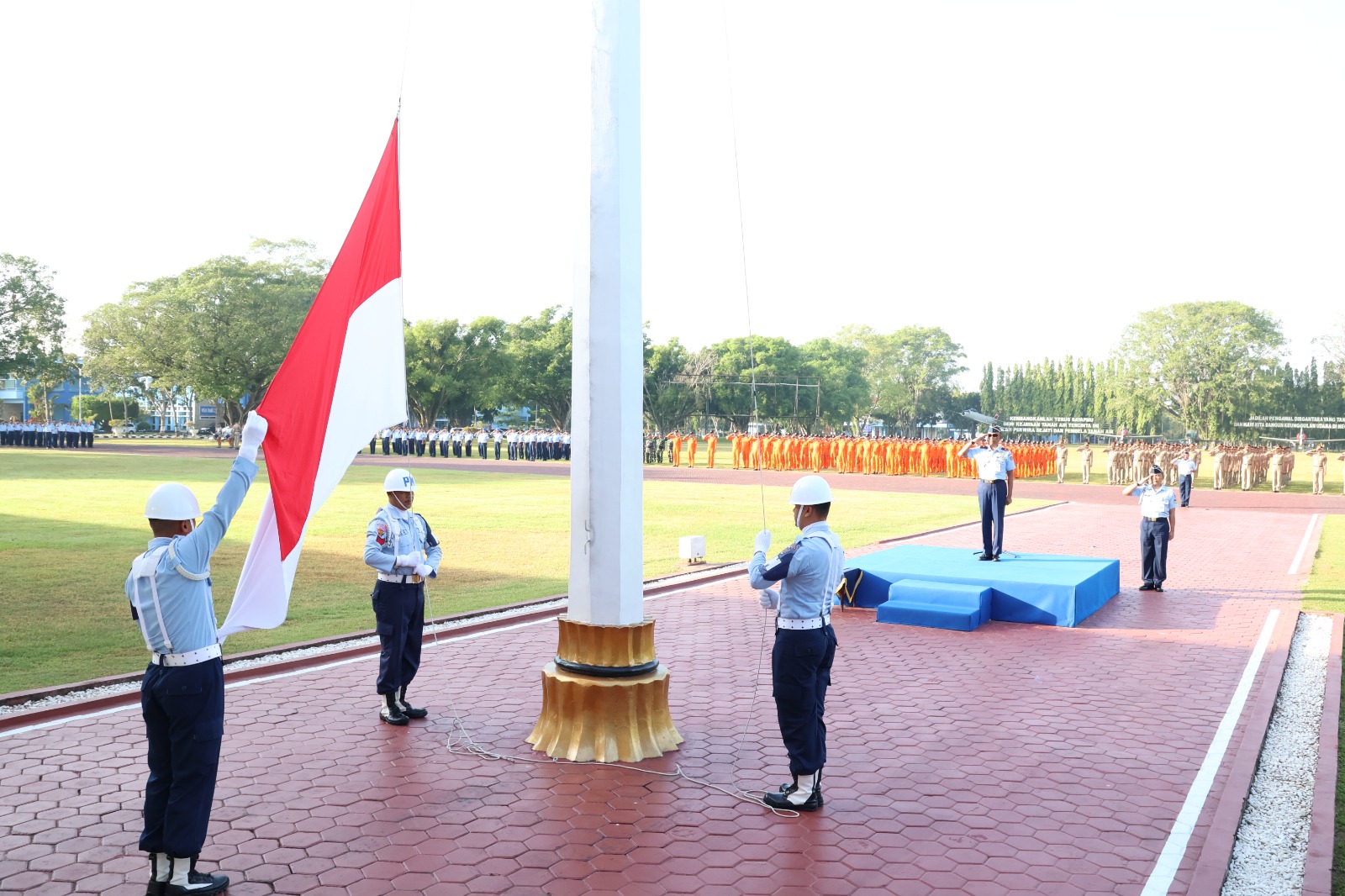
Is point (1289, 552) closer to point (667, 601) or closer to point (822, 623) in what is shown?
point (667, 601)

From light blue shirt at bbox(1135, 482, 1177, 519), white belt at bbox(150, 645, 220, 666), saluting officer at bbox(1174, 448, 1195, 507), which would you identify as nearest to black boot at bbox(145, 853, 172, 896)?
white belt at bbox(150, 645, 220, 666)

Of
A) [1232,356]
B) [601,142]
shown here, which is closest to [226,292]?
[601,142]

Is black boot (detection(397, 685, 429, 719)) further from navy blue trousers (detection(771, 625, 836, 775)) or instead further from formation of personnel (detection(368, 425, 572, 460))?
formation of personnel (detection(368, 425, 572, 460))

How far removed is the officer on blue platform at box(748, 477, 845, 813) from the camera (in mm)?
5328

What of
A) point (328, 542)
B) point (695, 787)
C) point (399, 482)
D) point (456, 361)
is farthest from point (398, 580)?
point (456, 361)

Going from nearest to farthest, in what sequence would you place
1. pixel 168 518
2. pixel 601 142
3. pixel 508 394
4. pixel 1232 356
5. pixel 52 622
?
pixel 168 518 < pixel 601 142 < pixel 52 622 < pixel 508 394 < pixel 1232 356

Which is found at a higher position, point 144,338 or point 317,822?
point 144,338

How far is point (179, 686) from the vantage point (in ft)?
13.8

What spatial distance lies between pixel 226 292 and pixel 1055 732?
203 ft

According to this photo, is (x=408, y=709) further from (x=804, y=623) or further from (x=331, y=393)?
(x=804, y=623)

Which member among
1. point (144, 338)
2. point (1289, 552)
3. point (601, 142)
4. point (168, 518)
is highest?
point (144, 338)

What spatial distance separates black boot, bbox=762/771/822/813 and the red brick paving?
0.42 feet

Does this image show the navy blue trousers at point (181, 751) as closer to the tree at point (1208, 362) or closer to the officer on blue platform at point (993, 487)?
the officer on blue platform at point (993, 487)

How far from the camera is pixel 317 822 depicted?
5.11 m
